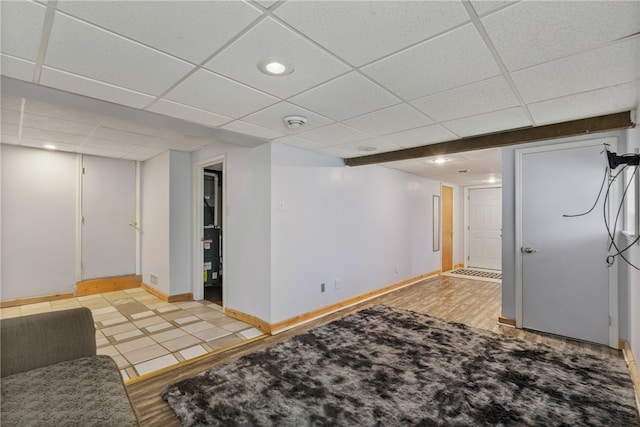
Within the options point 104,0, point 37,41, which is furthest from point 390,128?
point 37,41

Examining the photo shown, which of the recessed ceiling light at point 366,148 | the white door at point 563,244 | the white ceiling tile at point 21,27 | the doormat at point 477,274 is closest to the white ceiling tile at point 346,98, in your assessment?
the recessed ceiling light at point 366,148

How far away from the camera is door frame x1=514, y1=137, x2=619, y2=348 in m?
3.04

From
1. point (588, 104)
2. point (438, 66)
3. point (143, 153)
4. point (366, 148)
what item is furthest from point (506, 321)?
point (143, 153)

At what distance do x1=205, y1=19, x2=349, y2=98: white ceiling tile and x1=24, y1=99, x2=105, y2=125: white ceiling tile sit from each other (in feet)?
7.16

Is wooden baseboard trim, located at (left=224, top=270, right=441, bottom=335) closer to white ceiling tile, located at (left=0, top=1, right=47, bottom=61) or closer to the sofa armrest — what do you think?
the sofa armrest

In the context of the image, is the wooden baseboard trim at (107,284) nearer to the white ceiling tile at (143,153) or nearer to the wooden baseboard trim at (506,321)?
the white ceiling tile at (143,153)

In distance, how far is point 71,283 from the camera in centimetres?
486

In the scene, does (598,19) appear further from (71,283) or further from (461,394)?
(71,283)

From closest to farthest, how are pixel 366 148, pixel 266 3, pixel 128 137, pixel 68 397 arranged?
1. pixel 266 3
2. pixel 68 397
3. pixel 366 148
4. pixel 128 137

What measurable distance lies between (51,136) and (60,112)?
1.27 metres

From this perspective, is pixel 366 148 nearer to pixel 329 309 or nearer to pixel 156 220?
pixel 329 309

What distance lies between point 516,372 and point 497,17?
8.99 feet

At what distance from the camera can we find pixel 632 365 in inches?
99.3

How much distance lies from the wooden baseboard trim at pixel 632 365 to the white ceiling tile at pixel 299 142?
3.55 metres
